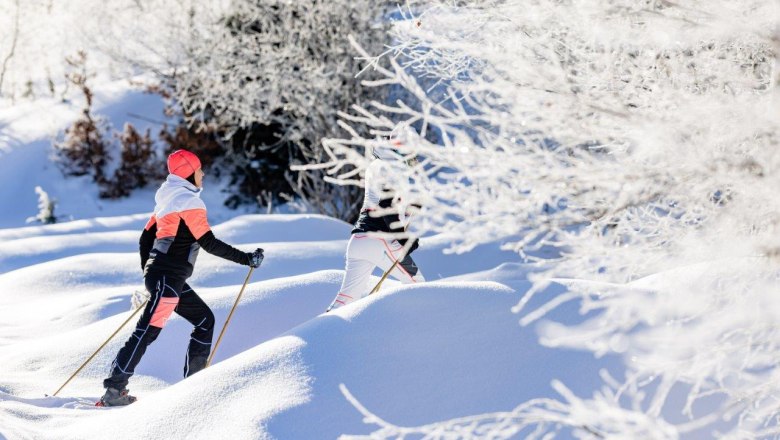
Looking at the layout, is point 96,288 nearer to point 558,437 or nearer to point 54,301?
point 54,301

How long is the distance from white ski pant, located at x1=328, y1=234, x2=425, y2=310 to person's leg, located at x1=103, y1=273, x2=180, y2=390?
1155mm

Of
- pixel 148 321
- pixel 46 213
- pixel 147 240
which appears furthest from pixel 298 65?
pixel 148 321

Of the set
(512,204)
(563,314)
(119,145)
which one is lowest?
(119,145)

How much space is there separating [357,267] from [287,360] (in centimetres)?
141

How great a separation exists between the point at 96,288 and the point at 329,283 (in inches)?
149

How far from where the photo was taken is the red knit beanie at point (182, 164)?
5.49 meters

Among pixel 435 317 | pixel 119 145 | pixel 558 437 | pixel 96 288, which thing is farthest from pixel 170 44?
pixel 558 437

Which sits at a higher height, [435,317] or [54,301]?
[435,317]

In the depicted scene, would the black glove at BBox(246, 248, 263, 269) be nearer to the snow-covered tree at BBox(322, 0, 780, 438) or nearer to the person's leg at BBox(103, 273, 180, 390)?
the person's leg at BBox(103, 273, 180, 390)

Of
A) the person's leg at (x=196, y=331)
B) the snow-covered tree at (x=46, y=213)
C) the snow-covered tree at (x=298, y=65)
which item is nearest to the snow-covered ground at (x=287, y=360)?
the person's leg at (x=196, y=331)

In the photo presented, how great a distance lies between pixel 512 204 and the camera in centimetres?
253

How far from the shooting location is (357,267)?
227 inches

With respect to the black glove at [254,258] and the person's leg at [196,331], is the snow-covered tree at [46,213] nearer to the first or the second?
the person's leg at [196,331]

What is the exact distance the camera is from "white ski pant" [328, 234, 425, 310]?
5695 mm
